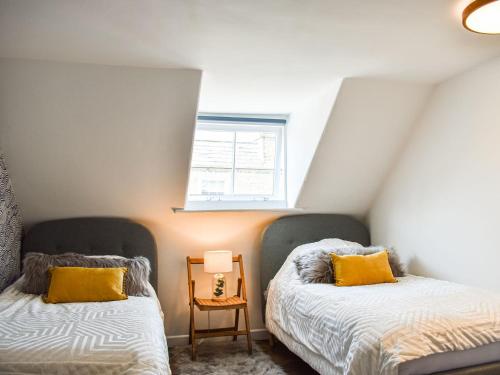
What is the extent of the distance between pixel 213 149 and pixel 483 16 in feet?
8.66

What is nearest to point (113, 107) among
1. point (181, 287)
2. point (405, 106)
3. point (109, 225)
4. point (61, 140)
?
point (61, 140)

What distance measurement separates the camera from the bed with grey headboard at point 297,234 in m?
4.15

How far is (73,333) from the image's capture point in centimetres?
225

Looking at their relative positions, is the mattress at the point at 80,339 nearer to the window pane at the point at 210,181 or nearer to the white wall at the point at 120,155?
the white wall at the point at 120,155

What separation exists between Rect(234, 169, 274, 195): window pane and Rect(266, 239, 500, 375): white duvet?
1.23 m

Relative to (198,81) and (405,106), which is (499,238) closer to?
(405,106)

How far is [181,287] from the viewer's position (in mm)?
4086

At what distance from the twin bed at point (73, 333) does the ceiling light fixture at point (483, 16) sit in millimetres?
2217

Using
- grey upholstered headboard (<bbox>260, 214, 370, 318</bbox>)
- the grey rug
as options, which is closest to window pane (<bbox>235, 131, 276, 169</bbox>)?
grey upholstered headboard (<bbox>260, 214, 370, 318</bbox>)

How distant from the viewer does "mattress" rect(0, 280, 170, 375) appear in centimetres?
196

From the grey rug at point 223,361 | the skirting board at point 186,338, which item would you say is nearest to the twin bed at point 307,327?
the grey rug at point 223,361

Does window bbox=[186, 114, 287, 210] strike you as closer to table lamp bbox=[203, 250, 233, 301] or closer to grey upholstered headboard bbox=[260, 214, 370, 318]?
grey upholstered headboard bbox=[260, 214, 370, 318]

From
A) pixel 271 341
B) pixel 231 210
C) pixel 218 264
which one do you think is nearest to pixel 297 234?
pixel 231 210

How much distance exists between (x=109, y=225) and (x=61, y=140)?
862mm
